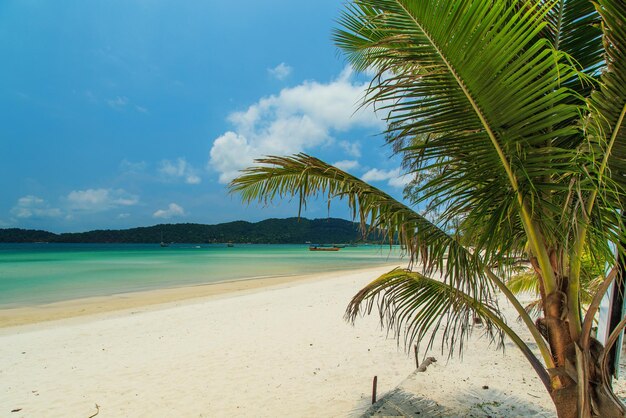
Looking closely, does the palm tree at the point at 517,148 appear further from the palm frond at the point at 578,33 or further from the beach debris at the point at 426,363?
the beach debris at the point at 426,363

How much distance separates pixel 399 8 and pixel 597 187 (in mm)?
1261

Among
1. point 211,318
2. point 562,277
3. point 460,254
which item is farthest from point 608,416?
point 211,318

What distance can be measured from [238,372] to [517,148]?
4.77 meters

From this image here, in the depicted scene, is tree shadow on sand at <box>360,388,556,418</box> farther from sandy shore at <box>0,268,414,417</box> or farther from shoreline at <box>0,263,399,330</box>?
shoreline at <box>0,263,399,330</box>

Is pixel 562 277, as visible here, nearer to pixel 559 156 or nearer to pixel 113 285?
pixel 559 156

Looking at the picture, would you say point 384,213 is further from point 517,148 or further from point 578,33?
point 578,33

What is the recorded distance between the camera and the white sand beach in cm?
407

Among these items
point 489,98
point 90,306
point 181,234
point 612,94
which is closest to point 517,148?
point 489,98

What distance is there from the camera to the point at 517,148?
182 centimetres

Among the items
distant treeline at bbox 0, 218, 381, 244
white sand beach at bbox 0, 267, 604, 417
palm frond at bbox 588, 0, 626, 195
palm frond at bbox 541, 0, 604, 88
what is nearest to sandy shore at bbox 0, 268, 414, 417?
white sand beach at bbox 0, 267, 604, 417

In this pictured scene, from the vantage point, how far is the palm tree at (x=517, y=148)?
1.69 m

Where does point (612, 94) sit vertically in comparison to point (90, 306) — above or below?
above

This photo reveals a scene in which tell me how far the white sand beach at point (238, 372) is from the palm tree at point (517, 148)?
6.72 feet

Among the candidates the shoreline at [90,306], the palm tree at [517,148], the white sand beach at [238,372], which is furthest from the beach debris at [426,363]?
the shoreline at [90,306]
